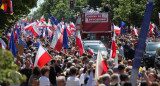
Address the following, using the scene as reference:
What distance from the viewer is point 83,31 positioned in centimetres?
2825

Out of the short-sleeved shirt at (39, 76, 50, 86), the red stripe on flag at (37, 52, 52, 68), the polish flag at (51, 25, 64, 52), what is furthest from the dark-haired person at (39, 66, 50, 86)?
the polish flag at (51, 25, 64, 52)

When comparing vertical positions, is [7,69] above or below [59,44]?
above

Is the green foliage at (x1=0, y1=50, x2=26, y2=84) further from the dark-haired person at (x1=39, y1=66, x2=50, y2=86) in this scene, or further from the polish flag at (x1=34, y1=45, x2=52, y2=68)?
the polish flag at (x1=34, y1=45, x2=52, y2=68)

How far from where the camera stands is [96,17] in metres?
28.3

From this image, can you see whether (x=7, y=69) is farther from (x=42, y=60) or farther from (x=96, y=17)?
(x=96, y=17)

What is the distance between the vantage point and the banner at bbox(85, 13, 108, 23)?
2825 centimetres

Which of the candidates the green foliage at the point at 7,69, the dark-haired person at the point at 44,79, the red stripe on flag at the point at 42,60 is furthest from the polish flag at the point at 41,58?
the green foliage at the point at 7,69

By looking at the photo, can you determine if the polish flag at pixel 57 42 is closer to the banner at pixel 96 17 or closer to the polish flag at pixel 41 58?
the polish flag at pixel 41 58

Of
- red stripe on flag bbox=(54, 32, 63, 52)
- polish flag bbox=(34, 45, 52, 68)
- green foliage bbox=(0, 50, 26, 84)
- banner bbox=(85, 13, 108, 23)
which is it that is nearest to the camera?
green foliage bbox=(0, 50, 26, 84)

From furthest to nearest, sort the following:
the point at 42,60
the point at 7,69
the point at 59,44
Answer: the point at 59,44
the point at 42,60
the point at 7,69

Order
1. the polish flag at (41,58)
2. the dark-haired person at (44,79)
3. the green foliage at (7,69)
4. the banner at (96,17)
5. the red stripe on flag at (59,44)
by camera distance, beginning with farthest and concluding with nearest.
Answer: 1. the banner at (96,17)
2. the red stripe on flag at (59,44)
3. the polish flag at (41,58)
4. the dark-haired person at (44,79)
5. the green foliage at (7,69)

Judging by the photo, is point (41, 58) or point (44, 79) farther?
point (41, 58)

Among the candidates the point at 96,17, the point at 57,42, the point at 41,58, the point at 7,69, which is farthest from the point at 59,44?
the point at 7,69

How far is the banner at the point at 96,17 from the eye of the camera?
28250 millimetres
